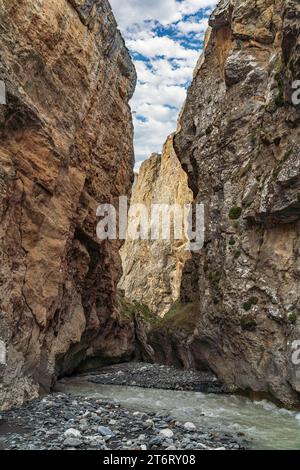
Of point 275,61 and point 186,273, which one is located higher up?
point 275,61

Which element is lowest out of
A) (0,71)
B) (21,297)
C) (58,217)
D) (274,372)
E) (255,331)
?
(274,372)

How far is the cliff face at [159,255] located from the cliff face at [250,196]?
42.2 m

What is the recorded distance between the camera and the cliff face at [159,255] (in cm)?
8119

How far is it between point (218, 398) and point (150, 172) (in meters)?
85.1

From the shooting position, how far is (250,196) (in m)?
27.4

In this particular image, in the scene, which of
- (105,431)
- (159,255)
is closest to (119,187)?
(105,431)

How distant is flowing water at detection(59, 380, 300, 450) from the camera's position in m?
15.5

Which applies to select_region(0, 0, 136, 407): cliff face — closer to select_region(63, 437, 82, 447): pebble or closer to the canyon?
the canyon

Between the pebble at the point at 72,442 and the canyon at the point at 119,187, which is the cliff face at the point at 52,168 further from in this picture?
the pebble at the point at 72,442

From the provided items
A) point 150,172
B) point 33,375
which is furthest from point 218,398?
point 150,172

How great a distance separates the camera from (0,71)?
18844 millimetres

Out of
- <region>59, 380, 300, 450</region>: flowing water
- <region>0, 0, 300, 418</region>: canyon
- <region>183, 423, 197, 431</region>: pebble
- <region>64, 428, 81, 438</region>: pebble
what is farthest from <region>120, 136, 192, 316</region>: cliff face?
<region>64, 428, 81, 438</region>: pebble

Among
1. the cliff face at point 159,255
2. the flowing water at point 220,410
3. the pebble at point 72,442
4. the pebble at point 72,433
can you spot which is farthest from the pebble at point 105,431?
the cliff face at point 159,255

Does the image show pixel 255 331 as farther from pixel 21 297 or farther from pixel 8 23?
pixel 8 23
